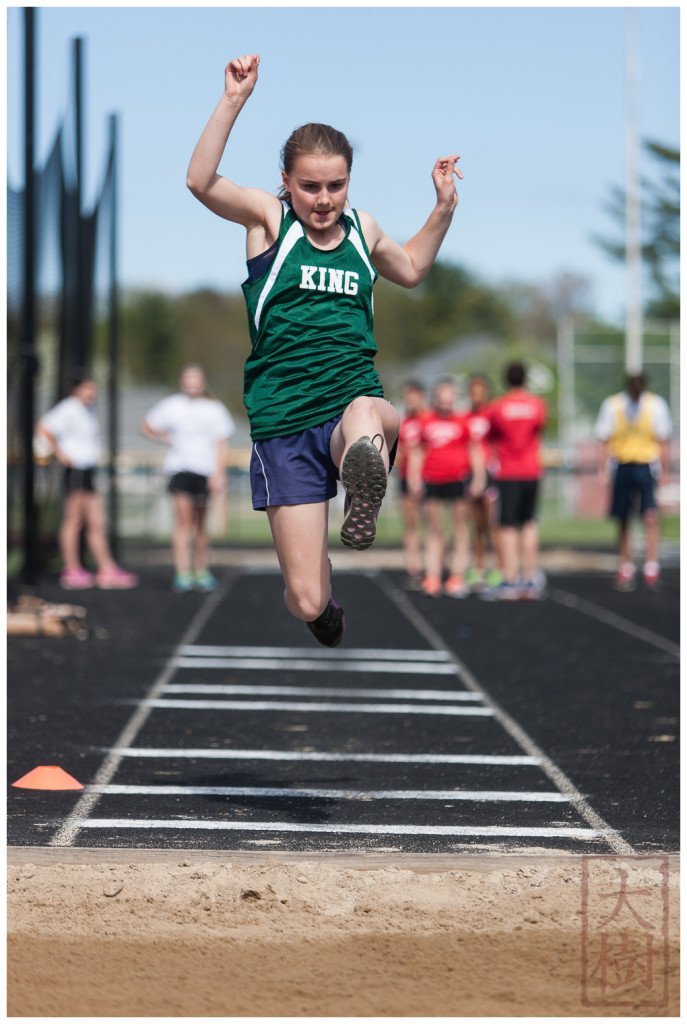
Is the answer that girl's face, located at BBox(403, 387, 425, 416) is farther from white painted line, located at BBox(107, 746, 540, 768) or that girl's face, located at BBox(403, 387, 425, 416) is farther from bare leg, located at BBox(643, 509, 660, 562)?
white painted line, located at BBox(107, 746, 540, 768)

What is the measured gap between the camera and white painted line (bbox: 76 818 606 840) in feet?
18.4

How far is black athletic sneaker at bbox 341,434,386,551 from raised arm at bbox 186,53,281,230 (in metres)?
0.90

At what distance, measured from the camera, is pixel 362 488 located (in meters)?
5.25

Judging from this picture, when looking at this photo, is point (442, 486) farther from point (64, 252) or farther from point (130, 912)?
point (130, 912)

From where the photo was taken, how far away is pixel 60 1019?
3.65 m

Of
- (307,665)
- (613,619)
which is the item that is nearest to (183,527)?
(613,619)

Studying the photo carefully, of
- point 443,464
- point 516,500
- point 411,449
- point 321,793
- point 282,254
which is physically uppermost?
point 282,254

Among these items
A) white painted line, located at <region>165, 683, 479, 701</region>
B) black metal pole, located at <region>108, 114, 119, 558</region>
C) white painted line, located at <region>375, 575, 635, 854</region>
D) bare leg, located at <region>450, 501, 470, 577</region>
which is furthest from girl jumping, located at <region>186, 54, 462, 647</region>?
black metal pole, located at <region>108, 114, 119, 558</region>

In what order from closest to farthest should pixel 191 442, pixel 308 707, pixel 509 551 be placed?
pixel 308 707
pixel 509 551
pixel 191 442

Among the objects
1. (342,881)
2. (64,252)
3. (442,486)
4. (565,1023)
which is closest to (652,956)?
(565,1023)

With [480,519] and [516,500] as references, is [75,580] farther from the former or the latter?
[516,500]

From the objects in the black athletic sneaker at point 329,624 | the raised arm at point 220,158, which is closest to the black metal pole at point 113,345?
the black athletic sneaker at point 329,624

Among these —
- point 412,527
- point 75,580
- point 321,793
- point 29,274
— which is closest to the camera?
point 321,793

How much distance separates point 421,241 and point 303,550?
121cm
